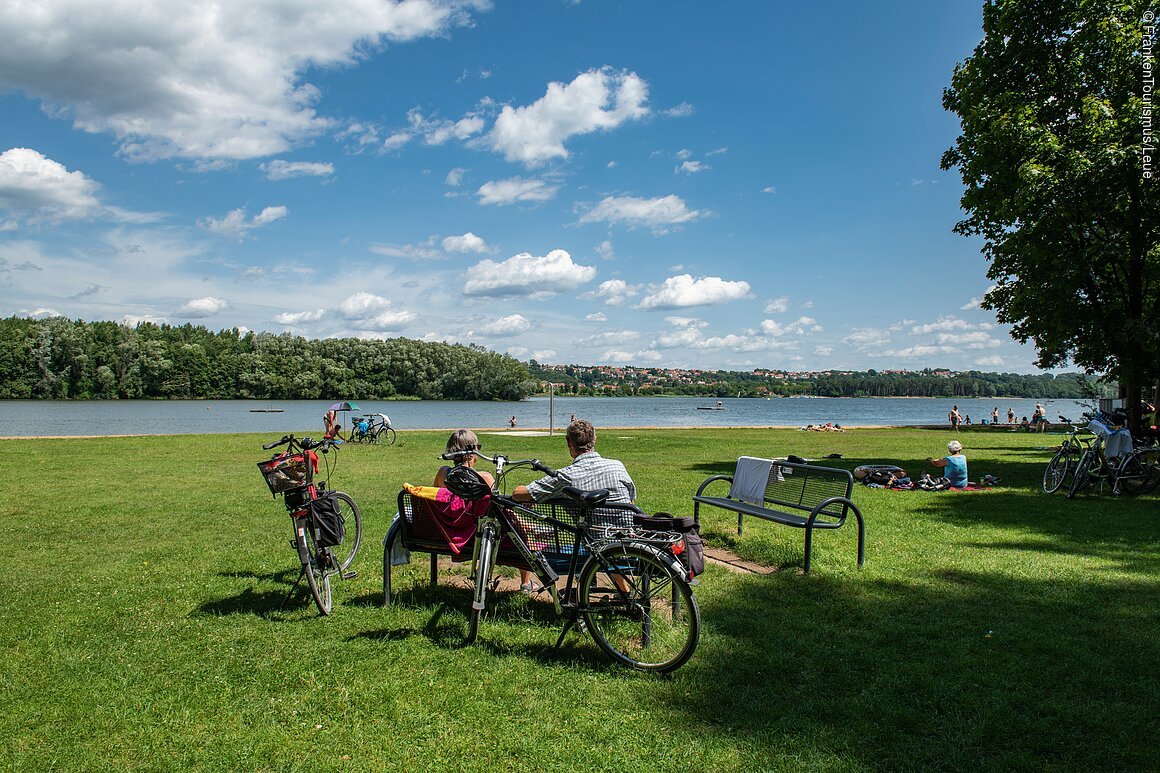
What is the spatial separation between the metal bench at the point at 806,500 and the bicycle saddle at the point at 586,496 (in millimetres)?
2773

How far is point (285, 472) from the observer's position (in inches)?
202

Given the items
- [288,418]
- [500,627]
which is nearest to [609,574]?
[500,627]

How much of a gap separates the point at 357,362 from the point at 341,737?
108247 millimetres

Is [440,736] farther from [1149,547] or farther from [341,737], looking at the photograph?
[1149,547]

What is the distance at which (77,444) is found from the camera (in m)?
20.9

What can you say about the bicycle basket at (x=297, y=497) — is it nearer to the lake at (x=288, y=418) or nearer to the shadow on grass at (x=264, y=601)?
the shadow on grass at (x=264, y=601)

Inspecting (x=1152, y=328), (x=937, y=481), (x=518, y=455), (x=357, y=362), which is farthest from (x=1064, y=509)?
(x=357, y=362)

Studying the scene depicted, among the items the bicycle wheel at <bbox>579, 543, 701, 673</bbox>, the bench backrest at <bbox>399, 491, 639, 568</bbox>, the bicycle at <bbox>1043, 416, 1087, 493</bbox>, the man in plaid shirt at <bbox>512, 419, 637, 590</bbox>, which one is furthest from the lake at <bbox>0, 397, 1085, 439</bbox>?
the bench backrest at <bbox>399, 491, 639, 568</bbox>

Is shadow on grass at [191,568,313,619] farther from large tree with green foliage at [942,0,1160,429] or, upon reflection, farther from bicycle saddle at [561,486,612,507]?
large tree with green foliage at [942,0,1160,429]

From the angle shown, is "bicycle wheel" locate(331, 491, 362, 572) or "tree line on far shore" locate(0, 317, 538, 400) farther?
"tree line on far shore" locate(0, 317, 538, 400)

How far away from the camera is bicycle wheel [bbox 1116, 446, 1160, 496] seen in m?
10.7

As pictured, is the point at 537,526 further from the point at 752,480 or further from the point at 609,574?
the point at 752,480

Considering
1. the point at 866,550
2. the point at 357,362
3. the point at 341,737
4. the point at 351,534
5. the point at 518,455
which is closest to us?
the point at 341,737

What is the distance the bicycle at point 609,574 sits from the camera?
161 inches
